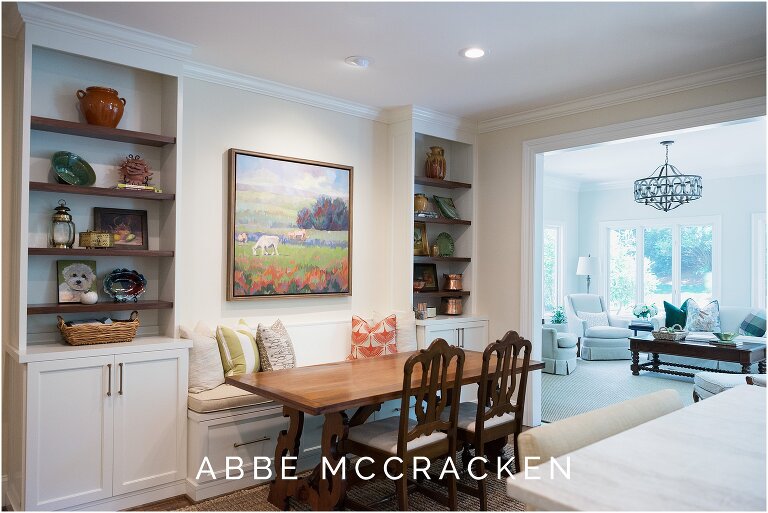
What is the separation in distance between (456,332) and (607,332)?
408 centimetres

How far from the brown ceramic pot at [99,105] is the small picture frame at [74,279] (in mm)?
794

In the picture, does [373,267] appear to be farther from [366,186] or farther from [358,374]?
[358,374]

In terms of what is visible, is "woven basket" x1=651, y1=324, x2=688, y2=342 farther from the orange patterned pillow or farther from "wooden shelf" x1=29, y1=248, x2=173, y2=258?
"wooden shelf" x1=29, y1=248, x2=173, y2=258

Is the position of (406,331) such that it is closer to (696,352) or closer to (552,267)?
(696,352)

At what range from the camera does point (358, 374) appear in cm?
324

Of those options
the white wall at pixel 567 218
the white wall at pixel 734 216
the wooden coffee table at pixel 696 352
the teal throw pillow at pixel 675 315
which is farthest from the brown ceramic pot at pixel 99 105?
the white wall at pixel 734 216

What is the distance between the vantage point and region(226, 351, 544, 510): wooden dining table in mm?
2691

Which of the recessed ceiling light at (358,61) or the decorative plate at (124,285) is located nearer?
the decorative plate at (124,285)

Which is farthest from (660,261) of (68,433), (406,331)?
(68,433)

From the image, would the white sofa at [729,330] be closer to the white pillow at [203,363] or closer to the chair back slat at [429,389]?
the chair back slat at [429,389]

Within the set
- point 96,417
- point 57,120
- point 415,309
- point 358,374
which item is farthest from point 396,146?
point 96,417

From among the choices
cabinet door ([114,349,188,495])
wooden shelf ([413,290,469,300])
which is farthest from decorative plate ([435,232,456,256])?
cabinet door ([114,349,188,495])

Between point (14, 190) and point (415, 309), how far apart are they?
9.69 ft

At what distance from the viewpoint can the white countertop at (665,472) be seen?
3.76ft
